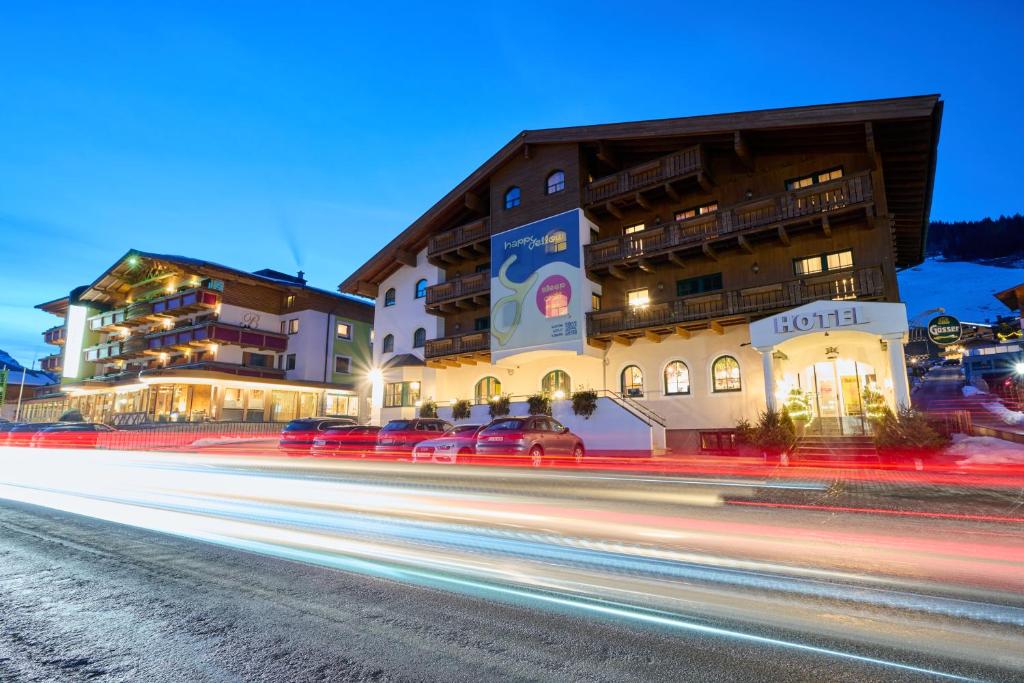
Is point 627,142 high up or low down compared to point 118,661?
up

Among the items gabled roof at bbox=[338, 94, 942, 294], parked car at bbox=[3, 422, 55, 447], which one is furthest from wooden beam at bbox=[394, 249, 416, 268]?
parked car at bbox=[3, 422, 55, 447]

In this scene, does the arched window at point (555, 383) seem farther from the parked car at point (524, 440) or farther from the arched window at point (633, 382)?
the parked car at point (524, 440)

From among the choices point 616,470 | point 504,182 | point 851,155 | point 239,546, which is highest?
point 504,182

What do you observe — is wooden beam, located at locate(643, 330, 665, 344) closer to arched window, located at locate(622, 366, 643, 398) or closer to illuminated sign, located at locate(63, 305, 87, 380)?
arched window, located at locate(622, 366, 643, 398)

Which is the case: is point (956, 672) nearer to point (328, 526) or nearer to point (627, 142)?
point (328, 526)

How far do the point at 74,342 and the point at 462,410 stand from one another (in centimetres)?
5214

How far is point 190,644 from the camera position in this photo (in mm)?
3984

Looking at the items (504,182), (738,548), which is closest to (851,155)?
(504,182)

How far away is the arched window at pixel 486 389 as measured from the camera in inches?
1140

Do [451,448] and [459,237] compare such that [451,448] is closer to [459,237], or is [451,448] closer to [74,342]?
[459,237]

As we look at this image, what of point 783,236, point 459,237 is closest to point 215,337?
point 459,237

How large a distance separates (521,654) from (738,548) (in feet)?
8.51

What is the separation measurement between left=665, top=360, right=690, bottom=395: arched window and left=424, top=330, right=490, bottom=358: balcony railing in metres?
8.87

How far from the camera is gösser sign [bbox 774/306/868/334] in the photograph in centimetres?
1744
